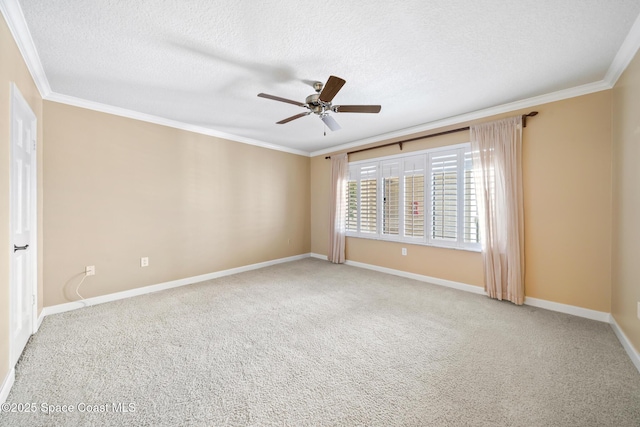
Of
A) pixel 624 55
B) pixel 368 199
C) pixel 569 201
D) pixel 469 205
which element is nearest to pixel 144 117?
pixel 368 199

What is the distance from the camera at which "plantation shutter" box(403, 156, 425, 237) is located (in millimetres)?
4136

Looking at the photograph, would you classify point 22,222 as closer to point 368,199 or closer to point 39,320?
point 39,320

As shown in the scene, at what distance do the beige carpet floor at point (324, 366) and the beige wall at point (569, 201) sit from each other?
38 cm

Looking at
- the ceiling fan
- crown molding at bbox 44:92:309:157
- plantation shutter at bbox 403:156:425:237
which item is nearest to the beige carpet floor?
plantation shutter at bbox 403:156:425:237

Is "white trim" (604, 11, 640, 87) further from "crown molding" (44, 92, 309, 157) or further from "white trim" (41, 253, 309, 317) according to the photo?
"white trim" (41, 253, 309, 317)

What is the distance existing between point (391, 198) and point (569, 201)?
230cm

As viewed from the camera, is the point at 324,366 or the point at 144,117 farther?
the point at 144,117

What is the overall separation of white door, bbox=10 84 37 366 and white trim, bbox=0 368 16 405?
0.36 ft

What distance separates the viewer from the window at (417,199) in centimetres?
367

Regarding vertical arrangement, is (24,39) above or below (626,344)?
above

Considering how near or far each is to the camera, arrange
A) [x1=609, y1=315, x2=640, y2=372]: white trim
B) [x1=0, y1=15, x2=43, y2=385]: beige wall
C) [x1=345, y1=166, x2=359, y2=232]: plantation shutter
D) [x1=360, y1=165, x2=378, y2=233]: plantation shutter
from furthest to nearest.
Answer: [x1=345, y1=166, x2=359, y2=232]: plantation shutter
[x1=360, y1=165, x2=378, y2=233]: plantation shutter
[x1=609, y1=315, x2=640, y2=372]: white trim
[x1=0, y1=15, x2=43, y2=385]: beige wall

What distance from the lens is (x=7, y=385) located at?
5.41ft

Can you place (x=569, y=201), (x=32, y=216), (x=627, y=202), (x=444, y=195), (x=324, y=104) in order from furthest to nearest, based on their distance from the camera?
1. (x=444, y=195)
2. (x=569, y=201)
3. (x=324, y=104)
4. (x=32, y=216)
5. (x=627, y=202)

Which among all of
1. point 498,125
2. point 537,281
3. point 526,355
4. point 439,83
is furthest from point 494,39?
point 537,281
